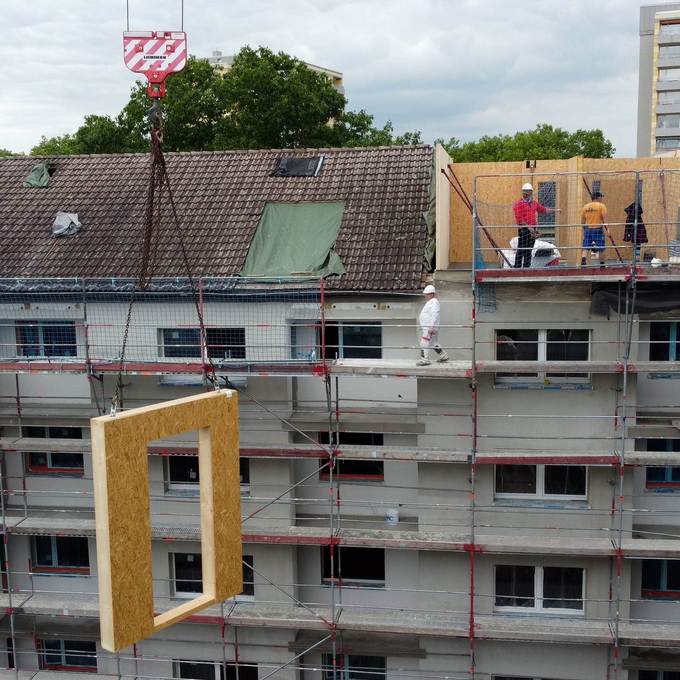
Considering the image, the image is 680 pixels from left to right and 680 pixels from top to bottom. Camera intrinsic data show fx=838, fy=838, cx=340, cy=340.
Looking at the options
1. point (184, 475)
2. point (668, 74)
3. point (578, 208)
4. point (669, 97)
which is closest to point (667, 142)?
point (669, 97)

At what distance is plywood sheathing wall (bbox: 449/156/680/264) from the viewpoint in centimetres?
1975

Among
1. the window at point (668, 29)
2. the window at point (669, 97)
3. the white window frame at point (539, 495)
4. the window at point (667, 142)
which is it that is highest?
the window at point (668, 29)

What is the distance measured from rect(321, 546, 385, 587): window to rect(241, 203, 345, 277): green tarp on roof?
6.26 metres

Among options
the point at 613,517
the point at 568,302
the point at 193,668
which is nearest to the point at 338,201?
the point at 568,302

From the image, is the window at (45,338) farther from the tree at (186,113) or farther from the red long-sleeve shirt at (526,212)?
the tree at (186,113)

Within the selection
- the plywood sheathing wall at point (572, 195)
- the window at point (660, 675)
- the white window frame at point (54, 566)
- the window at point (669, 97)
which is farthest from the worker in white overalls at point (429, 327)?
the window at point (669, 97)

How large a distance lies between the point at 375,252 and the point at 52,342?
7614 millimetres

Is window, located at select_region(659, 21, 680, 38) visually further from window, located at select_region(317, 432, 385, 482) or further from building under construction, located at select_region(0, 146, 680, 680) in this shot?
window, located at select_region(317, 432, 385, 482)

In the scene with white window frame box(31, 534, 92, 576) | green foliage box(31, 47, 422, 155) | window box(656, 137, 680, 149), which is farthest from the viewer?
window box(656, 137, 680, 149)

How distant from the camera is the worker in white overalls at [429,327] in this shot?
16156 mm

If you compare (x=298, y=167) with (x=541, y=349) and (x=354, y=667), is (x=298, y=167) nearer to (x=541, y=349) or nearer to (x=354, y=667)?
(x=541, y=349)

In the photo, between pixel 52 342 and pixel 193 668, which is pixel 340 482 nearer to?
pixel 193 668

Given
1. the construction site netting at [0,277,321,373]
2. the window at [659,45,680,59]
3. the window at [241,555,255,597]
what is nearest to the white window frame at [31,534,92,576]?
the window at [241,555,255,597]

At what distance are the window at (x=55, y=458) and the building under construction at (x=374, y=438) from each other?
71 mm
